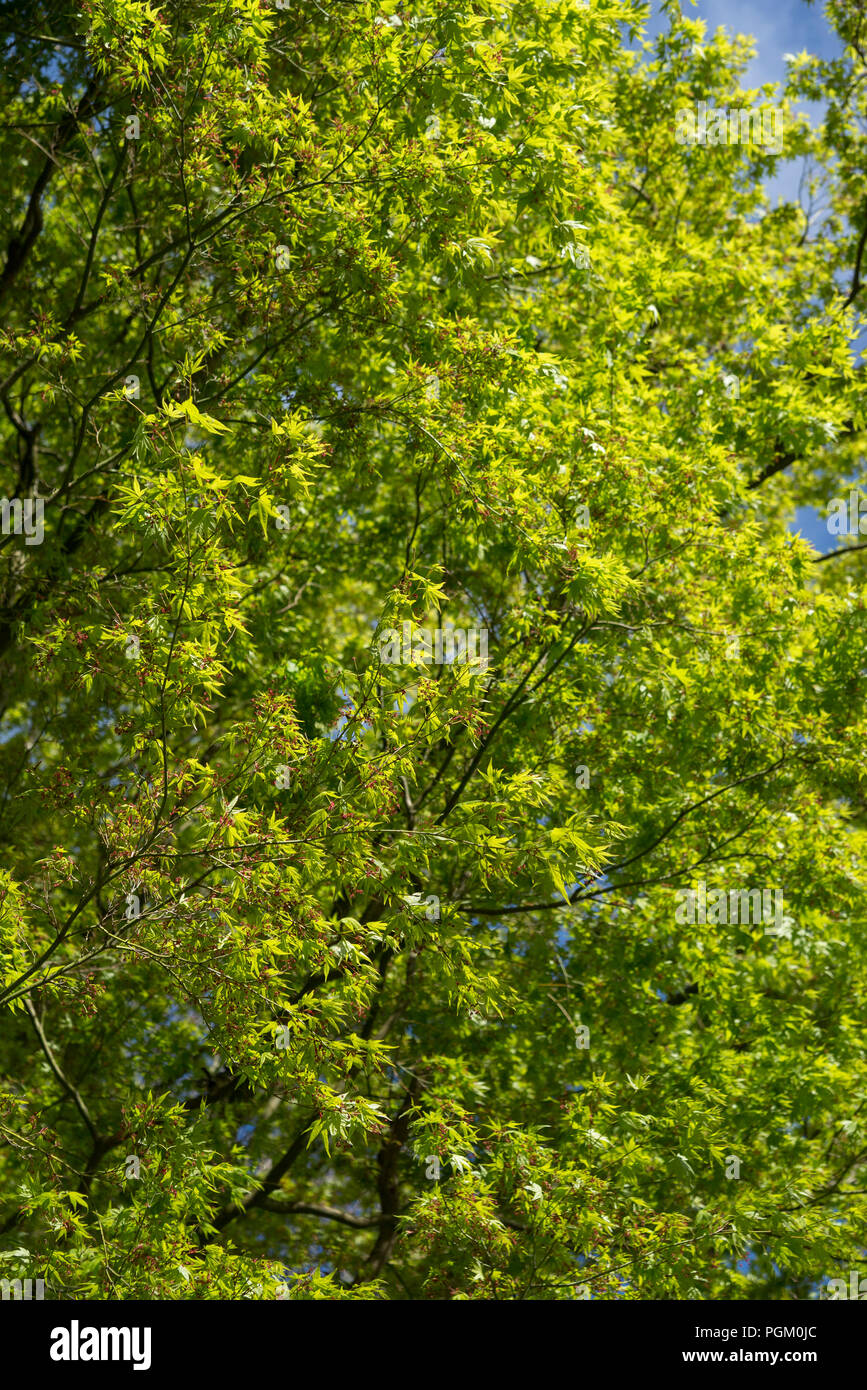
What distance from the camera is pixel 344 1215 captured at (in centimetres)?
1102

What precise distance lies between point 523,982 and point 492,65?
6.98 metres

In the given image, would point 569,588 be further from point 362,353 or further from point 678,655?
point 362,353

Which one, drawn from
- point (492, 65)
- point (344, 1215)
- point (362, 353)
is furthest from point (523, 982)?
point (492, 65)

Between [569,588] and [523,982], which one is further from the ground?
[569,588]

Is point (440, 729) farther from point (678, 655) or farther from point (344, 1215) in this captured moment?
point (344, 1215)

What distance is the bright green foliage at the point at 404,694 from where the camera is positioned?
620 cm

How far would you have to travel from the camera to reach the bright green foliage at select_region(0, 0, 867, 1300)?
620 centimetres

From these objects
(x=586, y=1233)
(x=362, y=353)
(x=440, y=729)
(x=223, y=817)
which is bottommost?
(x=586, y=1233)

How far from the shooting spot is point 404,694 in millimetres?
6281

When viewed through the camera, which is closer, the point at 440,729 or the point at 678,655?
the point at 440,729

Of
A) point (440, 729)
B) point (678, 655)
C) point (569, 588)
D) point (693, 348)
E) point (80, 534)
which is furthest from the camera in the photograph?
point (693, 348)
